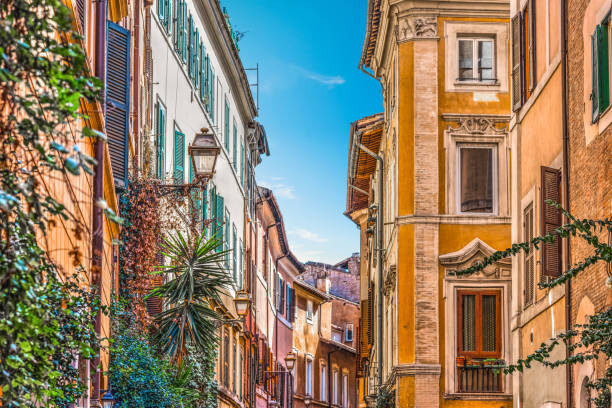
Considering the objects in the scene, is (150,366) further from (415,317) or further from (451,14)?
(451,14)

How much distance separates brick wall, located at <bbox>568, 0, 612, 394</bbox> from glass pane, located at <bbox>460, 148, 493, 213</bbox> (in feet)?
49.4

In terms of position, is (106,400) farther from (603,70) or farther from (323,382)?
(323,382)

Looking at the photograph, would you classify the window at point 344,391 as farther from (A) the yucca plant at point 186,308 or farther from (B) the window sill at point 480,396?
(A) the yucca plant at point 186,308

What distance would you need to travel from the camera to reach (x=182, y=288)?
782 inches

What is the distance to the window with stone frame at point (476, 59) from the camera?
30.5m

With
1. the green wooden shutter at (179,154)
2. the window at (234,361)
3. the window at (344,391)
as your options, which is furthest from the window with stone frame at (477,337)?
the window at (344,391)

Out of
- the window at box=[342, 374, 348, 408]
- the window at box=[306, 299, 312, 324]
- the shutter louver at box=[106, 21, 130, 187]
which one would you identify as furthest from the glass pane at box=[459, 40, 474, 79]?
the window at box=[342, 374, 348, 408]

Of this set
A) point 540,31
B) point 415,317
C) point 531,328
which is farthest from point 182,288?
point 415,317

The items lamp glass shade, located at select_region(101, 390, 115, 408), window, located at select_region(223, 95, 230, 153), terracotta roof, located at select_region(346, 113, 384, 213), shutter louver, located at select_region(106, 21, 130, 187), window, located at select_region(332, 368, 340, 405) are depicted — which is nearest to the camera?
lamp glass shade, located at select_region(101, 390, 115, 408)

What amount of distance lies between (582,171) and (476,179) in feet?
52.9

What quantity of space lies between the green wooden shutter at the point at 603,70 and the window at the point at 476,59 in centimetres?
1729

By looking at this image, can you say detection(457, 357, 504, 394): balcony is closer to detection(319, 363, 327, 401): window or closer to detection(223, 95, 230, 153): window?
detection(223, 95, 230, 153): window

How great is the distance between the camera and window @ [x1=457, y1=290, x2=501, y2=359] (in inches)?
1139

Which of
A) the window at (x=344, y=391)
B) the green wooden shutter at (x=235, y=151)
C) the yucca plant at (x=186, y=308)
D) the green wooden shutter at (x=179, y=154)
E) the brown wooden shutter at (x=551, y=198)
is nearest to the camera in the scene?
the brown wooden shutter at (x=551, y=198)
